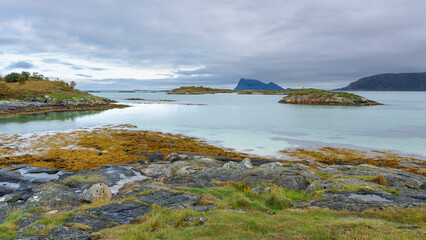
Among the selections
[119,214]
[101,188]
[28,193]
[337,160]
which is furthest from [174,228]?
[337,160]

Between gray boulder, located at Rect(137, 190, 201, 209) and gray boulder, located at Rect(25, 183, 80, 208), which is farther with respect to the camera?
gray boulder, located at Rect(25, 183, 80, 208)

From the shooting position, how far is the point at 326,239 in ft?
20.3

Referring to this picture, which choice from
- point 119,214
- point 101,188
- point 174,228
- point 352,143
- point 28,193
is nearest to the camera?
point 174,228

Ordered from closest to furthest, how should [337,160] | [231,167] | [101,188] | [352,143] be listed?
[101,188] → [231,167] → [337,160] → [352,143]

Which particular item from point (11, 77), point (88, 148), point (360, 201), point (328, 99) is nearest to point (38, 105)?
point (11, 77)

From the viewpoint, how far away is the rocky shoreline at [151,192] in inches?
354

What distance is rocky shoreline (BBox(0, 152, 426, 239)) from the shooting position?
9.00 m

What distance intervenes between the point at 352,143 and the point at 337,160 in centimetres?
1053

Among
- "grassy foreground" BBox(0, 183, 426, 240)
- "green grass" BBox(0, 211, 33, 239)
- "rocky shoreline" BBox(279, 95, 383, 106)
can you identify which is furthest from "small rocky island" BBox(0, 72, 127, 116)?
"rocky shoreline" BBox(279, 95, 383, 106)

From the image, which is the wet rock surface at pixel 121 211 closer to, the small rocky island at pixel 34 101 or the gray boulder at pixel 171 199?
the gray boulder at pixel 171 199

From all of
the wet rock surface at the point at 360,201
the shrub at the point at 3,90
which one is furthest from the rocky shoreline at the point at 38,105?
the wet rock surface at the point at 360,201

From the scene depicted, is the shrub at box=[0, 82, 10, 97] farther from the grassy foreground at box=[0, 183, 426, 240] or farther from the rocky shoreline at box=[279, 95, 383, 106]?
the rocky shoreline at box=[279, 95, 383, 106]

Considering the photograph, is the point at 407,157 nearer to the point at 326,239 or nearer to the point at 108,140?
the point at 326,239

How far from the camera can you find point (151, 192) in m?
12.0
